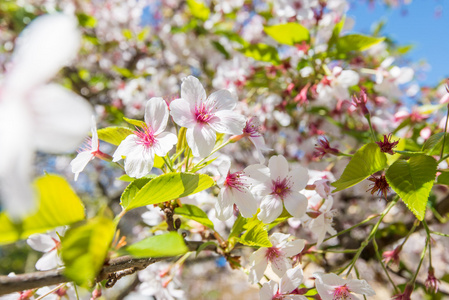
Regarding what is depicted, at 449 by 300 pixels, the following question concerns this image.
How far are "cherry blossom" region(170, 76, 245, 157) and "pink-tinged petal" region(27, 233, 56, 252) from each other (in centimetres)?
47

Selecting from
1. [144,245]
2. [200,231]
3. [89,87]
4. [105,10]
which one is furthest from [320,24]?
[105,10]

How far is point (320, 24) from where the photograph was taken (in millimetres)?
1547

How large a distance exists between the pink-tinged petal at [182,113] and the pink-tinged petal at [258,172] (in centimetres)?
17

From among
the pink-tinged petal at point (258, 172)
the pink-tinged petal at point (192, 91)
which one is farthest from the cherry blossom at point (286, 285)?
the pink-tinged petal at point (192, 91)

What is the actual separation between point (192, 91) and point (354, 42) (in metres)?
0.83

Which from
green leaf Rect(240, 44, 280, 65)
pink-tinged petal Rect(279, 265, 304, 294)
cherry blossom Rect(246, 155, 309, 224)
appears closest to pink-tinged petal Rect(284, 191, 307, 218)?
cherry blossom Rect(246, 155, 309, 224)

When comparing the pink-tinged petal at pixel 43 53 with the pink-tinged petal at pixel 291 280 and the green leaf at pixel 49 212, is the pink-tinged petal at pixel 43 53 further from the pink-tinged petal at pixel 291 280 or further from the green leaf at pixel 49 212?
the pink-tinged petal at pixel 291 280

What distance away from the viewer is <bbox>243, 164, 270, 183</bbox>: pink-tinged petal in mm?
727

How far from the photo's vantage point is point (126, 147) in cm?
66

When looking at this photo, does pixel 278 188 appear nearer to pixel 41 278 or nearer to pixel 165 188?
pixel 165 188

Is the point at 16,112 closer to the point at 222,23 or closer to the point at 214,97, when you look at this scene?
the point at 214,97

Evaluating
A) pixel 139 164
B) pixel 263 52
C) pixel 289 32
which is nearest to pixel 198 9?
pixel 263 52

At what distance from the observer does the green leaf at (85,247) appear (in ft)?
1.21

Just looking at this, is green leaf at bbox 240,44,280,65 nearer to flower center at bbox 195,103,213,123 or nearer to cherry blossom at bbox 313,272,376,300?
flower center at bbox 195,103,213,123
